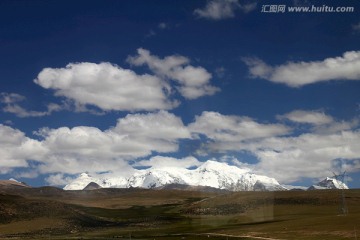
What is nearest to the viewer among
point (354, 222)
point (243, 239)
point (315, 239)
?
point (315, 239)

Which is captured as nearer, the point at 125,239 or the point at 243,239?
the point at 243,239

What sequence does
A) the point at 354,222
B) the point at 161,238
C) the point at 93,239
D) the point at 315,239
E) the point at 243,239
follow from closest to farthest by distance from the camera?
the point at 315,239, the point at 243,239, the point at 354,222, the point at 161,238, the point at 93,239

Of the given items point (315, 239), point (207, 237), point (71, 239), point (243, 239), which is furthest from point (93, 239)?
point (315, 239)

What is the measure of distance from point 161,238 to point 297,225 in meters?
49.3

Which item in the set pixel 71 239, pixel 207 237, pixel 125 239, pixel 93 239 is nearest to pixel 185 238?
pixel 207 237

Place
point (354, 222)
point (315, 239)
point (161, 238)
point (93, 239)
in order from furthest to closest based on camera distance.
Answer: point (93, 239) < point (161, 238) < point (354, 222) < point (315, 239)

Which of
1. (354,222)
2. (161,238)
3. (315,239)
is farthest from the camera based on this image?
(161,238)

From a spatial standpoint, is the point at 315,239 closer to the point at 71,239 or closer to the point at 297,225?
the point at 297,225

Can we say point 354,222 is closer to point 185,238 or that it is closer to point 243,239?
point 243,239

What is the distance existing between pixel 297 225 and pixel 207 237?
116ft

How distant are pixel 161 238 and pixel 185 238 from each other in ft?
30.7

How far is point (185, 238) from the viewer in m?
172

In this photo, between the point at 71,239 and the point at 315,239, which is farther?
the point at 71,239

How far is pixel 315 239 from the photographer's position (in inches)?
5487
